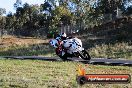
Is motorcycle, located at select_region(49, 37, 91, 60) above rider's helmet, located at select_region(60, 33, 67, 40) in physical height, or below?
below

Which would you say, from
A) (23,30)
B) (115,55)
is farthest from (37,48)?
(23,30)

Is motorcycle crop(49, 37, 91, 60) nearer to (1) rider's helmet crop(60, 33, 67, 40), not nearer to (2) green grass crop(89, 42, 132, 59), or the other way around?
(1) rider's helmet crop(60, 33, 67, 40)

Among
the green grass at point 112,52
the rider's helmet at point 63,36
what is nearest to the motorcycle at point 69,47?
the rider's helmet at point 63,36

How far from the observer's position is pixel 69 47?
7.61 meters

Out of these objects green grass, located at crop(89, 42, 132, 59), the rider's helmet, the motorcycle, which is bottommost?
green grass, located at crop(89, 42, 132, 59)

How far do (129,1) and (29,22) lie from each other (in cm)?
3601

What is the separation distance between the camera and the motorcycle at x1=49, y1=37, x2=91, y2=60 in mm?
7488

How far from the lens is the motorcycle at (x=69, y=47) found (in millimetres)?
7488

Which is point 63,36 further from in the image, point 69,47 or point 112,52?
point 112,52

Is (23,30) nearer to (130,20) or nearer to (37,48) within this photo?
(130,20)

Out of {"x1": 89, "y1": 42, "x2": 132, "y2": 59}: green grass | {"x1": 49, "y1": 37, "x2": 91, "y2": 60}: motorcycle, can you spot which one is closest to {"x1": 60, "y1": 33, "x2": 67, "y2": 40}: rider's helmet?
{"x1": 49, "y1": 37, "x2": 91, "y2": 60}: motorcycle

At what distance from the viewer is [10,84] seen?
47.1 ft

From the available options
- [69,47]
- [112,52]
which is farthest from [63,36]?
[112,52]

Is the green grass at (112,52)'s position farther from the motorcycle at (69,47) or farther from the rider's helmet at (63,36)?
the rider's helmet at (63,36)
